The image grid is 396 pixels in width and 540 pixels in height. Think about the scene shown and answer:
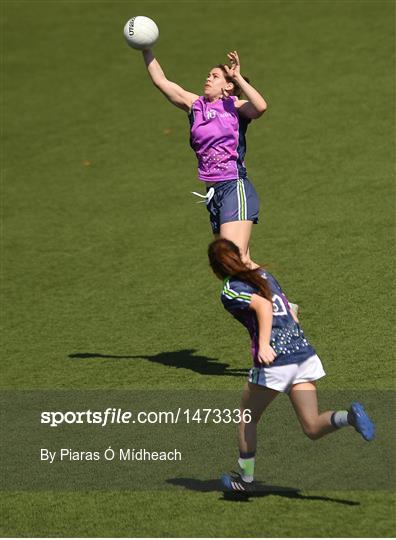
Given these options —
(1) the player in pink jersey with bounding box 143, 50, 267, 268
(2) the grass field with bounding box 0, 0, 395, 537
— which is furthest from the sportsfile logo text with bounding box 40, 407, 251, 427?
(1) the player in pink jersey with bounding box 143, 50, 267, 268

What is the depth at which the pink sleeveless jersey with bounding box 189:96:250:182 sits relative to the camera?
32.4 feet

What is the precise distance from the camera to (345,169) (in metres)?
15.6

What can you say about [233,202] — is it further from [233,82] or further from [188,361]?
[188,361]

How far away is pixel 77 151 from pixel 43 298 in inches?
213

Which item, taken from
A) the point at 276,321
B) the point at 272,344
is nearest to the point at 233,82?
the point at 276,321

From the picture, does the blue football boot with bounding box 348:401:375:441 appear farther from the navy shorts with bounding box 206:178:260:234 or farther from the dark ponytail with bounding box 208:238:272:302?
the navy shorts with bounding box 206:178:260:234

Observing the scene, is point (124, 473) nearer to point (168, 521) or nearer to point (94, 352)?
point (168, 521)

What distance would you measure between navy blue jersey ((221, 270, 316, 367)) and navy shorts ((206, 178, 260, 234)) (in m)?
2.51

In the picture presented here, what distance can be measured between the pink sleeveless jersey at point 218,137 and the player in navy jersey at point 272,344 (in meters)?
2.68

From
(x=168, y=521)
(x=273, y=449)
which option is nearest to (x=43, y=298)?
(x=273, y=449)

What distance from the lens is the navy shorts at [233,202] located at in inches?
389

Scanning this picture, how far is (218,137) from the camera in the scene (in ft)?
32.4

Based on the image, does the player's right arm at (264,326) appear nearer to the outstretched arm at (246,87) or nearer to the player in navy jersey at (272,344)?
the player in navy jersey at (272,344)

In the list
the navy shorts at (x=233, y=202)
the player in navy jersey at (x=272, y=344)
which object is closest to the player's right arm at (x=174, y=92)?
the navy shorts at (x=233, y=202)
